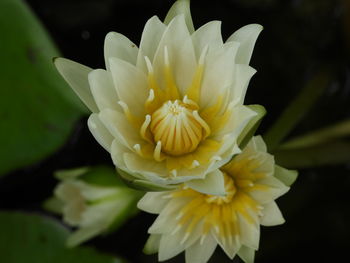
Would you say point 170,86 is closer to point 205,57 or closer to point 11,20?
point 205,57

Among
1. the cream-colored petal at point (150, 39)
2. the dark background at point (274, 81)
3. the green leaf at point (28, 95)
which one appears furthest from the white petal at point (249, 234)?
the green leaf at point (28, 95)

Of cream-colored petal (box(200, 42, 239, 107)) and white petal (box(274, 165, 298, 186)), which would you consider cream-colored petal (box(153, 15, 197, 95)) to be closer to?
cream-colored petal (box(200, 42, 239, 107))

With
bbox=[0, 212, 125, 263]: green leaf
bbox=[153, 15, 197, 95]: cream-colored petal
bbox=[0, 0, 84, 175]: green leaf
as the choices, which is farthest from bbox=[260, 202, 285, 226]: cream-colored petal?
bbox=[0, 0, 84, 175]: green leaf

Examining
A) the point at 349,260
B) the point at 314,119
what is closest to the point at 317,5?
the point at 314,119

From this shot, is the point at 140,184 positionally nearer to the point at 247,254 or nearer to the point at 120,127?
the point at 120,127

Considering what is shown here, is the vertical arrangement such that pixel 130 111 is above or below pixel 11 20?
below

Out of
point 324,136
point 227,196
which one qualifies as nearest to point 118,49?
point 227,196

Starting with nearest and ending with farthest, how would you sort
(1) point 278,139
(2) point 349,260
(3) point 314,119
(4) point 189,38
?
1. (4) point 189,38
2. (1) point 278,139
3. (2) point 349,260
4. (3) point 314,119
